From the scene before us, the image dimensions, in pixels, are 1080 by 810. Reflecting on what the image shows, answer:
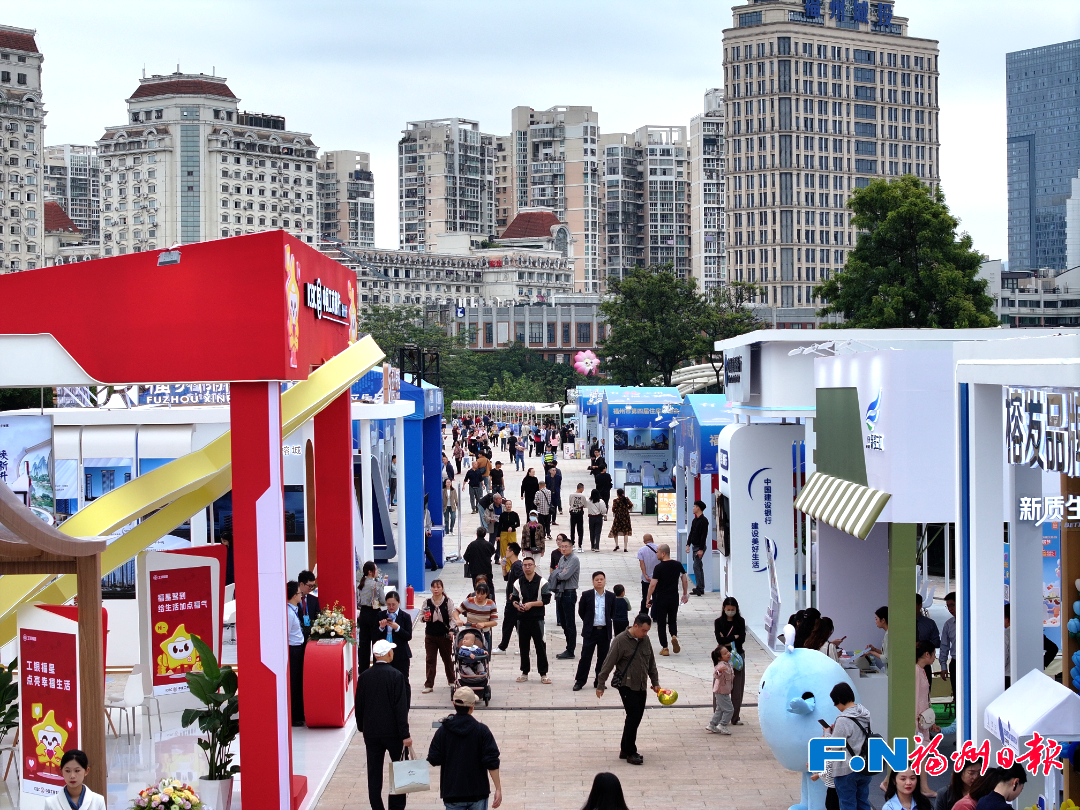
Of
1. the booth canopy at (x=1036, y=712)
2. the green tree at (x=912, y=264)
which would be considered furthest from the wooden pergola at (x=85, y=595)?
the green tree at (x=912, y=264)

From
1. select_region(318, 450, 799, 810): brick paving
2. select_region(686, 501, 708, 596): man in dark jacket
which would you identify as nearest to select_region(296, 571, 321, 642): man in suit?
select_region(318, 450, 799, 810): brick paving

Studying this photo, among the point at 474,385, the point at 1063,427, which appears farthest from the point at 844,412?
the point at 474,385

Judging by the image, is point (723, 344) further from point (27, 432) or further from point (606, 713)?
point (27, 432)

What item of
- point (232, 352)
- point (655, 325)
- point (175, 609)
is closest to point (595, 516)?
point (175, 609)

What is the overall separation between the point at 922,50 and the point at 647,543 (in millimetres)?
130751

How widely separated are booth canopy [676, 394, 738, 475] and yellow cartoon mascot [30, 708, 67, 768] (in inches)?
489

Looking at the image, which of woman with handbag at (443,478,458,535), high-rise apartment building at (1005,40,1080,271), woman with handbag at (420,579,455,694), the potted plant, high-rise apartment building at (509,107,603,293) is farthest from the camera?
high-rise apartment building at (509,107,603,293)

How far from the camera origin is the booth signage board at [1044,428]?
250 inches

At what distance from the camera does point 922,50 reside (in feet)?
441

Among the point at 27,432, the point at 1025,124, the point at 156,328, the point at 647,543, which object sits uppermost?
the point at 1025,124

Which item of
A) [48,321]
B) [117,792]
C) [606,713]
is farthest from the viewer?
[606,713]

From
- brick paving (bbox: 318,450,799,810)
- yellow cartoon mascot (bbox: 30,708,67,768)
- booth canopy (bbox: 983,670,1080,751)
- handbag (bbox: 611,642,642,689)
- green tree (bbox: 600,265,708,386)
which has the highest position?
green tree (bbox: 600,265,708,386)

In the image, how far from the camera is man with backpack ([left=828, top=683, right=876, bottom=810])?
870 centimetres

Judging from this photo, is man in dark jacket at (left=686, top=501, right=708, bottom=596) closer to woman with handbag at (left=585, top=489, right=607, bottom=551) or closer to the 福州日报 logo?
woman with handbag at (left=585, top=489, right=607, bottom=551)
